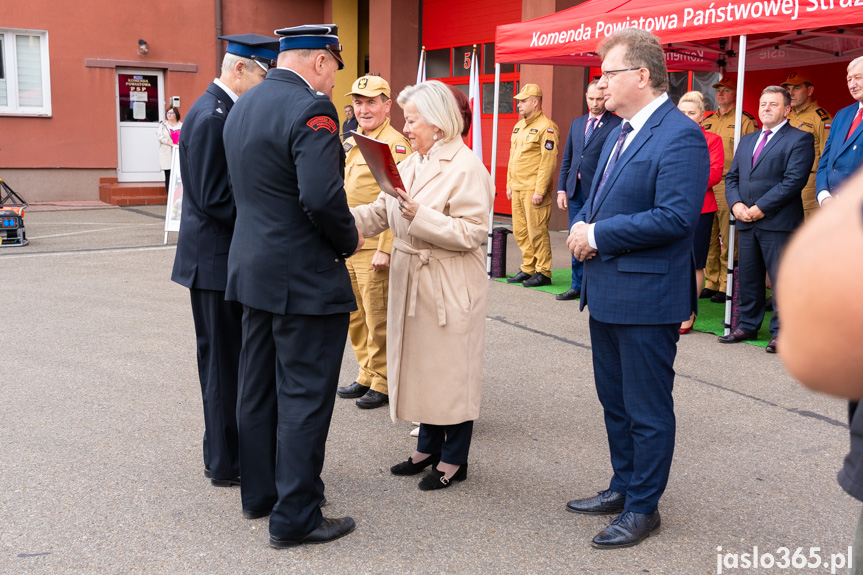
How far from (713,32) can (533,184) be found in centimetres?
295

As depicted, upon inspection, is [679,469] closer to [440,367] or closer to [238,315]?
[440,367]

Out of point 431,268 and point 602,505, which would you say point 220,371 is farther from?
point 602,505

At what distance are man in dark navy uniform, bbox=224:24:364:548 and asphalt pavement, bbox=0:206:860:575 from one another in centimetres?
31

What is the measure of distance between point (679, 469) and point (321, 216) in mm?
2164

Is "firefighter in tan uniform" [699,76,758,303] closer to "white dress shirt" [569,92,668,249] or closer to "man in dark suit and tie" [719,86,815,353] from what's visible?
"man in dark suit and tie" [719,86,815,353]

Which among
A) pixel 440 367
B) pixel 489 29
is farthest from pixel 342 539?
pixel 489 29

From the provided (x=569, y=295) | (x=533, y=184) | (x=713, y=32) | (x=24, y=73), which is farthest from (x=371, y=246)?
(x=24, y=73)

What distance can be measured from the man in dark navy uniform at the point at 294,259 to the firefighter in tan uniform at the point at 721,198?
5688 millimetres

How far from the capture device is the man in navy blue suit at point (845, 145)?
19.0ft

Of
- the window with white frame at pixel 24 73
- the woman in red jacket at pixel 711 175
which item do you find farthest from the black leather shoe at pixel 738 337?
the window with white frame at pixel 24 73

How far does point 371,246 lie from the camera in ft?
15.8

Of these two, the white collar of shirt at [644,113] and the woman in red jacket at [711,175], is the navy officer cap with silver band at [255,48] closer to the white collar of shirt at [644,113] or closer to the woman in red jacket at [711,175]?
the white collar of shirt at [644,113]

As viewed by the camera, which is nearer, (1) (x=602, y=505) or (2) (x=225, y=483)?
(1) (x=602, y=505)

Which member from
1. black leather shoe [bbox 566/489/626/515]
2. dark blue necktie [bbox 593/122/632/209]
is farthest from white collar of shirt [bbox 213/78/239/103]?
black leather shoe [bbox 566/489/626/515]
